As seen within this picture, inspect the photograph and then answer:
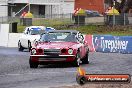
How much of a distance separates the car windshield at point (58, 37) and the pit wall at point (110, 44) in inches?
398

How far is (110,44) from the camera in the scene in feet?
109

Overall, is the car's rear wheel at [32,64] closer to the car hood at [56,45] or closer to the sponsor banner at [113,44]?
the car hood at [56,45]

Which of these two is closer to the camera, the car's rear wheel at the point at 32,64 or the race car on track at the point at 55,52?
the race car on track at the point at 55,52

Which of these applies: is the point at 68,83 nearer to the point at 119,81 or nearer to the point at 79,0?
the point at 119,81

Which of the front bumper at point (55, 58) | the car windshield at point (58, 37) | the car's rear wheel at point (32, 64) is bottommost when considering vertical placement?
the car's rear wheel at point (32, 64)

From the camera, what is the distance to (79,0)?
93.9 m

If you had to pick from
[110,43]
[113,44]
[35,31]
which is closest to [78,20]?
[35,31]

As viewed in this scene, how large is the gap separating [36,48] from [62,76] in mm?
3655

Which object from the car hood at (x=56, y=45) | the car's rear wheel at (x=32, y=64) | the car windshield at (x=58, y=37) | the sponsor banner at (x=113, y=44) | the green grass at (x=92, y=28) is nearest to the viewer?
the car hood at (x=56, y=45)

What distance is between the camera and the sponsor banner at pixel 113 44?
32381 mm

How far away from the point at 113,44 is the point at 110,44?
27 centimetres

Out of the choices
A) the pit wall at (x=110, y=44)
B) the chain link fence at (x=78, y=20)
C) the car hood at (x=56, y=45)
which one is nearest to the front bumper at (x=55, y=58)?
the car hood at (x=56, y=45)

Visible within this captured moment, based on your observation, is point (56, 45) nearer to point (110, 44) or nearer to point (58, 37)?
point (58, 37)

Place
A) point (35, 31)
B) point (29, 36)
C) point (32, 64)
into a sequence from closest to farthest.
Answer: point (32, 64) < point (29, 36) < point (35, 31)
